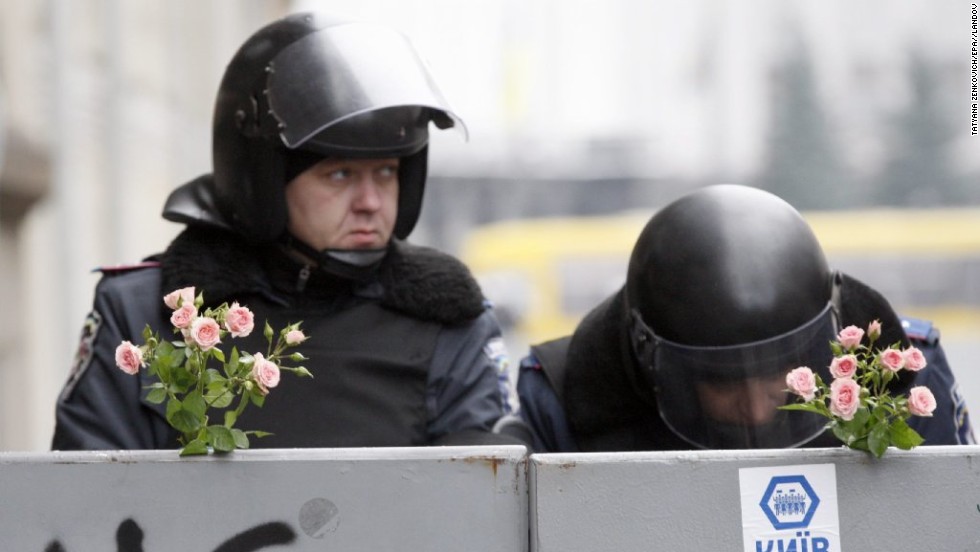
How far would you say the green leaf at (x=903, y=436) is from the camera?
2.04 metres

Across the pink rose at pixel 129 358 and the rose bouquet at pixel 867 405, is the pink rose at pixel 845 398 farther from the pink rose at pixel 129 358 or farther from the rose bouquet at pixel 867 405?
the pink rose at pixel 129 358

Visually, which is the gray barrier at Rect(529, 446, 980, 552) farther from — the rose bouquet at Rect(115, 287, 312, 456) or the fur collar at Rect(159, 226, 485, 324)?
the fur collar at Rect(159, 226, 485, 324)

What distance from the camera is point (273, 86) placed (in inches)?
125

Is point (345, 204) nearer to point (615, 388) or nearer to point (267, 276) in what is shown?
point (267, 276)

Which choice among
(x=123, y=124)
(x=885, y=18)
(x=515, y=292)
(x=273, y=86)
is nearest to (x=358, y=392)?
(x=273, y=86)

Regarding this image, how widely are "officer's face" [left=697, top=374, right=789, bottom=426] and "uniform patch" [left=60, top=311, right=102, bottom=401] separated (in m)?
1.14

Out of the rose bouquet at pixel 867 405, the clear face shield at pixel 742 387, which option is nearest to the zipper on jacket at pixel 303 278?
the clear face shield at pixel 742 387

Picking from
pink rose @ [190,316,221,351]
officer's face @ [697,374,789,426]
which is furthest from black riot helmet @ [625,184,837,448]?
pink rose @ [190,316,221,351]

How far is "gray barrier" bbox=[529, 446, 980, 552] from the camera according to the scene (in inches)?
79.9

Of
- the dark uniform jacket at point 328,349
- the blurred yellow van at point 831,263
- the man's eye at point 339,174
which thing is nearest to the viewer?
the dark uniform jacket at point 328,349

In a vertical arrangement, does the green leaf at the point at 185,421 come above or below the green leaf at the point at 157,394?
below

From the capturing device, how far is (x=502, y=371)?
304 cm

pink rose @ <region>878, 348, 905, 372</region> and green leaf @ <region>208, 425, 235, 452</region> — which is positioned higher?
pink rose @ <region>878, 348, 905, 372</region>

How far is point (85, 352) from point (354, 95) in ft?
2.38
